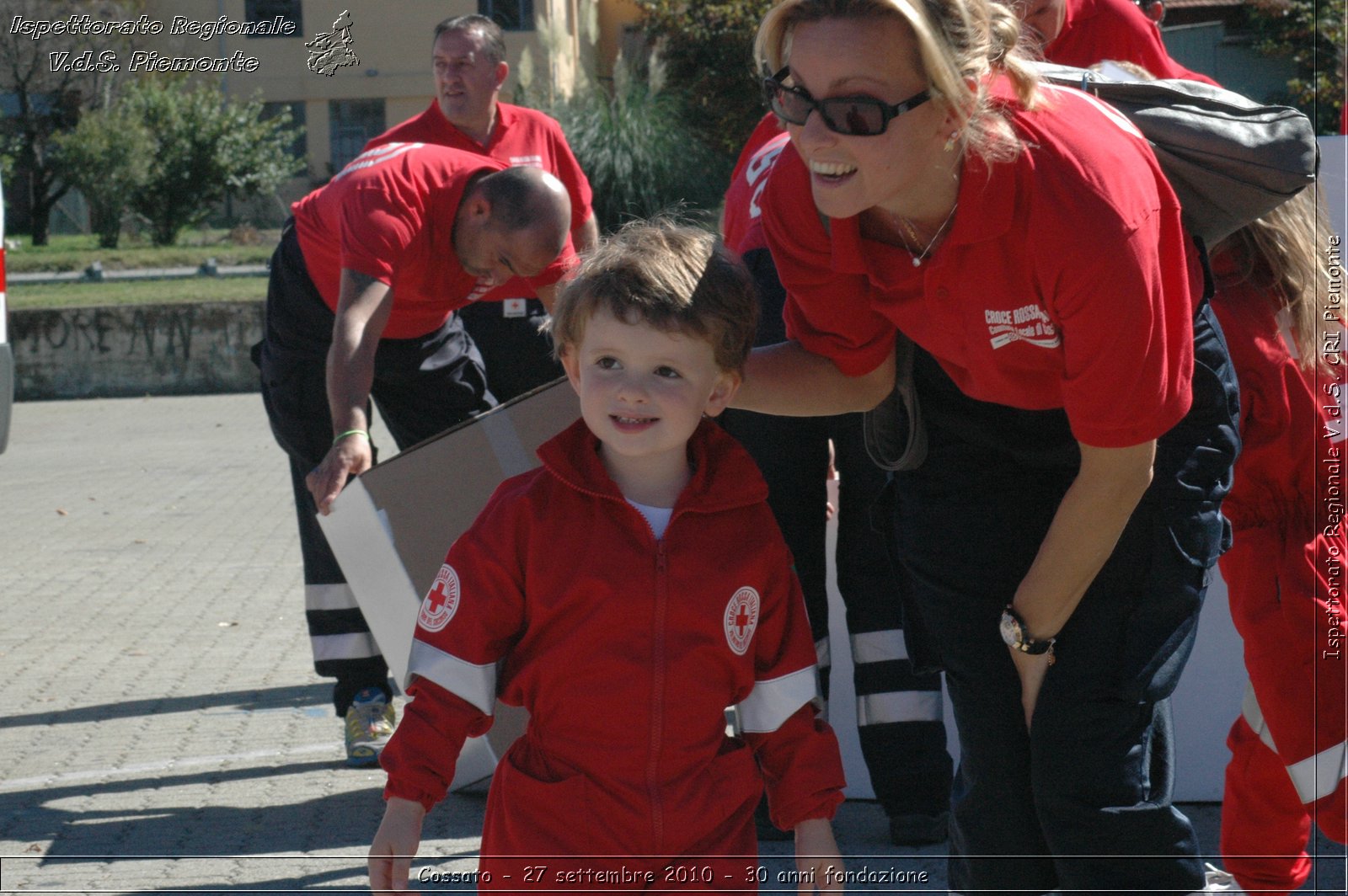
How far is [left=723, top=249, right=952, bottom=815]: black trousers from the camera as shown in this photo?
3367mm

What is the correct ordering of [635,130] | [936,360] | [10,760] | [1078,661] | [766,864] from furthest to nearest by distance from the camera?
[635,130] < [10,760] < [766,864] < [936,360] < [1078,661]

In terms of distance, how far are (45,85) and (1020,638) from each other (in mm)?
8089

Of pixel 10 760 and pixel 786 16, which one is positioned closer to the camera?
pixel 786 16

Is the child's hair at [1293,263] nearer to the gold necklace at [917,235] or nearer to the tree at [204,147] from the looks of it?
the gold necklace at [917,235]

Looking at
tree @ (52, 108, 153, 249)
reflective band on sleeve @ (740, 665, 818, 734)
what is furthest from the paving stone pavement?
tree @ (52, 108, 153, 249)

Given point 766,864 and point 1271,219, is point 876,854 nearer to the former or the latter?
point 766,864

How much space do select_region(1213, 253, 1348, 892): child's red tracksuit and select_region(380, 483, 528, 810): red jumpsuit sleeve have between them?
1.40 m

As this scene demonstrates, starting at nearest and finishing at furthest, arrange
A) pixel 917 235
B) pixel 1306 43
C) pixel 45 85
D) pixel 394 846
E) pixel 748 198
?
1. pixel 394 846
2. pixel 917 235
3. pixel 748 198
4. pixel 45 85
5. pixel 1306 43

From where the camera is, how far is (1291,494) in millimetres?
2627

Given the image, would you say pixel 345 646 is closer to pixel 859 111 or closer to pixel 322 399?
pixel 322 399

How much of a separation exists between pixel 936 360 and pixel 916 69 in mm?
540

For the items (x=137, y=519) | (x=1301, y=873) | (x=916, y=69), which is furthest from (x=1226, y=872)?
(x=137, y=519)

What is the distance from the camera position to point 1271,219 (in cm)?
255

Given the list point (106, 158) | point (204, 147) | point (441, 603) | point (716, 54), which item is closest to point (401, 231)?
point (441, 603)
